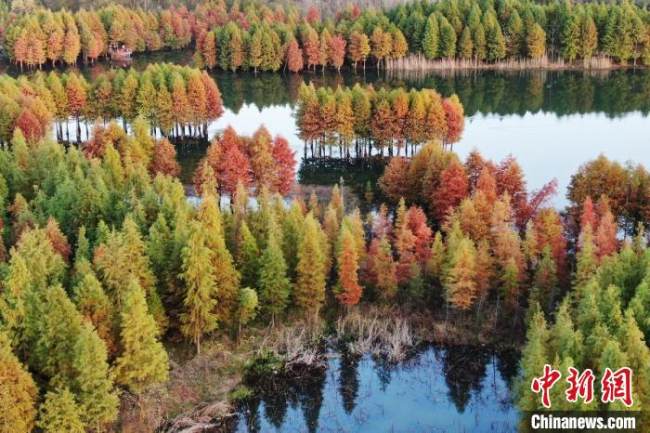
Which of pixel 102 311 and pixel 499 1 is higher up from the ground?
pixel 499 1

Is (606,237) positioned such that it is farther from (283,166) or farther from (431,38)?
(431,38)

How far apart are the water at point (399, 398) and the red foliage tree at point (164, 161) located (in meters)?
38.0

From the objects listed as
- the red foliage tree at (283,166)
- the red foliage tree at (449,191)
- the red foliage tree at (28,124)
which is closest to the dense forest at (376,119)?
the red foliage tree at (283,166)

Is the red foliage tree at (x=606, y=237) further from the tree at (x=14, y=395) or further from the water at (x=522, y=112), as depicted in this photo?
the tree at (x=14, y=395)

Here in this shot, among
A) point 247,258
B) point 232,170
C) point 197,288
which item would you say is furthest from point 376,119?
point 197,288

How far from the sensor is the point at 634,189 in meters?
66.4

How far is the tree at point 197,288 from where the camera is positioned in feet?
164

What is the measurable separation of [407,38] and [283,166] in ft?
262

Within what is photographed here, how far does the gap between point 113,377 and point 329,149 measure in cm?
5793

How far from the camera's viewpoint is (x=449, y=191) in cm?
6969

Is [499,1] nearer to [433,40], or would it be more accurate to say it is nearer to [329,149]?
[433,40]

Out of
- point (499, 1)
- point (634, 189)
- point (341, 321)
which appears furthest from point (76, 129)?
point (499, 1)

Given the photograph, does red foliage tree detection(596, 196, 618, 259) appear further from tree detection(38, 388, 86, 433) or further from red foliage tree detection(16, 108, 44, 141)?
red foliage tree detection(16, 108, 44, 141)

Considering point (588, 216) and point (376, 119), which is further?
point (376, 119)
